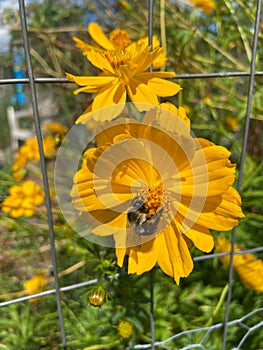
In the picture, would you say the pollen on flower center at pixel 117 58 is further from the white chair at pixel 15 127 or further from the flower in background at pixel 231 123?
the white chair at pixel 15 127

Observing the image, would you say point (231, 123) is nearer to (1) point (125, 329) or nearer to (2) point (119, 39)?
(2) point (119, 39)

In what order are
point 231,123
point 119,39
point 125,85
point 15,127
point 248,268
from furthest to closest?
point 15,127 < point 231,123 < point 248,268 < point 119,39 < point 125,85

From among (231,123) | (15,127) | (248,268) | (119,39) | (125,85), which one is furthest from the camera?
(15,127)

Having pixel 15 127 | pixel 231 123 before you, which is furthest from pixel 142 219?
pixel 15 127

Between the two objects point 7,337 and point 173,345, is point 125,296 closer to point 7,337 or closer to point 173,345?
point 173,345

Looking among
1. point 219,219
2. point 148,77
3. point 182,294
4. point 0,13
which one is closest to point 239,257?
point 182,294

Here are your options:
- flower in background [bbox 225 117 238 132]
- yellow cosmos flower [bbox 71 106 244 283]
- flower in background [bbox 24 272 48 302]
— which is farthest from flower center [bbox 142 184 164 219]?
flower in background [bbox 225 117 238 132]
